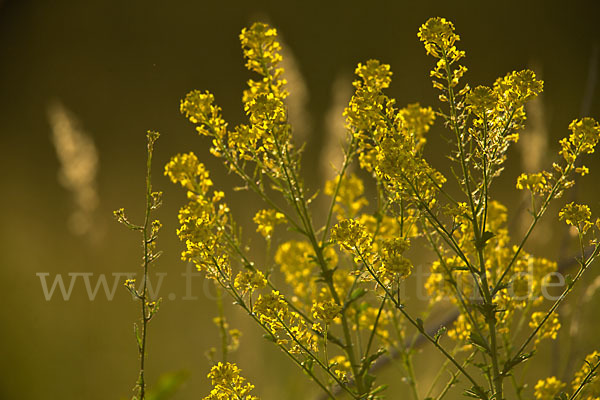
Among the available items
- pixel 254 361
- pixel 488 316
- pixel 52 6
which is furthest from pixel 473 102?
pixel 52 6

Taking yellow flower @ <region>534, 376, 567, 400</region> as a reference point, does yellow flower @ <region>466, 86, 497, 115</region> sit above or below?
above

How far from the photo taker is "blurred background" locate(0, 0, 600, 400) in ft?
6.44

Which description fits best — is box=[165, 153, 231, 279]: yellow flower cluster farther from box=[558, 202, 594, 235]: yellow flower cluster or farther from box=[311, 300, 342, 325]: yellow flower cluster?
box=[558, 202, 594, 235]: yellow flower cluster

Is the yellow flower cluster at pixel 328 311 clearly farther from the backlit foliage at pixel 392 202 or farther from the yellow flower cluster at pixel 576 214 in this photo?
the yellow flower cluster at pixel 576 214

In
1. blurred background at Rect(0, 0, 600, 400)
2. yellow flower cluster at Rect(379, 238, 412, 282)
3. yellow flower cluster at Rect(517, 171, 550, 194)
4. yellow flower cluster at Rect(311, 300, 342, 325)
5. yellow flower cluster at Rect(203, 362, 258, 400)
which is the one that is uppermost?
blurred background at Rect(0, 0, 600, 400)

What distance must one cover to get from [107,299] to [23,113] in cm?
77

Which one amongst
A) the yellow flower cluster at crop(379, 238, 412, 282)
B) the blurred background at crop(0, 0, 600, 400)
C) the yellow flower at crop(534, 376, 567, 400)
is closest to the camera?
the yellow flower cluster at crop(379, 238, 412, 282)

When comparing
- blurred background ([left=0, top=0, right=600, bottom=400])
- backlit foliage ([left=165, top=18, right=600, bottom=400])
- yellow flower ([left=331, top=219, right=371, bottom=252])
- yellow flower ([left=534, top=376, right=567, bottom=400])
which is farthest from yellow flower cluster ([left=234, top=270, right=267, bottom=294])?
blurred background ([left=0, top=0, right=600, bottom=400])

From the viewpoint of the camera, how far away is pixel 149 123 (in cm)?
212

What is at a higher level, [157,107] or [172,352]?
[157,107]

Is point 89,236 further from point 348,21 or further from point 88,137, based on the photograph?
point 348,21

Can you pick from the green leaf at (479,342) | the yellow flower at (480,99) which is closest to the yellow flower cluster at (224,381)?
the green leaf at (479,342)

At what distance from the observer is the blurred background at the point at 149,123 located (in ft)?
6.44

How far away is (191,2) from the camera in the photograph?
2082 mm
